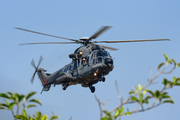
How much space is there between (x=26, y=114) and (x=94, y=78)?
20.5 meters

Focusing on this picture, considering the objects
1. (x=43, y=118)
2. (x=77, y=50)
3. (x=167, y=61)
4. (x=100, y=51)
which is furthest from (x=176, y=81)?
(x=77, y=50)

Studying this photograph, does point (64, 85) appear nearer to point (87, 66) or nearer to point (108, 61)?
point (87, 66)

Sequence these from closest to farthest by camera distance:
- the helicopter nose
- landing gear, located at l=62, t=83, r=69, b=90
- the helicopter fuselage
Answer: the helicopter nose < the helicopter fuselage < landing gear, located at l=62, t=83, r=69, b=90

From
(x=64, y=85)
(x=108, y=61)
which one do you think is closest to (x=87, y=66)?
(x=108, y=61)

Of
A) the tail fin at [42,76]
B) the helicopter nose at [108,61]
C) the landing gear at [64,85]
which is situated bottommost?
the landing gear at [64,85]

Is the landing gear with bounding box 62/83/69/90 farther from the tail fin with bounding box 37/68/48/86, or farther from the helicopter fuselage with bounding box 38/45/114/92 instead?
the tail fin with bounding box 37/68/48/86

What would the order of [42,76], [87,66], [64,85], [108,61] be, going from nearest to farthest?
[108,61] < [87,66] < [64,85] < [42,76]

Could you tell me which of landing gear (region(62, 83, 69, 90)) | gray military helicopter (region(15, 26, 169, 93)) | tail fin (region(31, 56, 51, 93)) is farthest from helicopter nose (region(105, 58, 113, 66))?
tail fin (region(31, 56, 51, 93))

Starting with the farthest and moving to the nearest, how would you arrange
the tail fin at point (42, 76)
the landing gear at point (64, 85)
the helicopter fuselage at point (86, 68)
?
the tail fin at point (42, 76) < the landing gear at point (64, 85) < the helicopter fuselage at point (86, 68)

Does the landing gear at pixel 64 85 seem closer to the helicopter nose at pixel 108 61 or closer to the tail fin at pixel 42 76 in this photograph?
the tail fin at pixel 42 76

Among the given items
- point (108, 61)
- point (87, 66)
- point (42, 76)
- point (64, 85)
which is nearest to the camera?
point (108, 61)

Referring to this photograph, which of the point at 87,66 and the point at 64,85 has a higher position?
the point at 87,66

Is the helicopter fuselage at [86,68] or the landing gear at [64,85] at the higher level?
the helicopter fuselage at [86,68]

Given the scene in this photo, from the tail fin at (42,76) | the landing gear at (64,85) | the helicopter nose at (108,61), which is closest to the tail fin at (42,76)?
the tail fin at (42,76)
